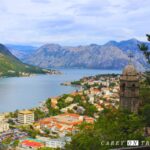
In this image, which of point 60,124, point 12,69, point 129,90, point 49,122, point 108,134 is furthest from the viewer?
point 12,69

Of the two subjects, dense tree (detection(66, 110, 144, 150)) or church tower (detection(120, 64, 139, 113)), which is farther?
church tower (detection(120, 64, 139, 113))

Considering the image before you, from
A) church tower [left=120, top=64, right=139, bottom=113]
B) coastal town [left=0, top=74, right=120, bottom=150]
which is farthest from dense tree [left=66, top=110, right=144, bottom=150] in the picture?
coastal town [left=0, top=74, right=120, bottom=150]

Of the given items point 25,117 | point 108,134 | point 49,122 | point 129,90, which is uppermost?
point 129,90

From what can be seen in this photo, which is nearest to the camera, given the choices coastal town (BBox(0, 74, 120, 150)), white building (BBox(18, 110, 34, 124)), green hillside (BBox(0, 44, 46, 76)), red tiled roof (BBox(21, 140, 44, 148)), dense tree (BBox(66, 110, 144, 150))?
dense tree (BBox(66, 110, 144, 150))

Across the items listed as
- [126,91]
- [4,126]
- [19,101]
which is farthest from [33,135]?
[19,101]

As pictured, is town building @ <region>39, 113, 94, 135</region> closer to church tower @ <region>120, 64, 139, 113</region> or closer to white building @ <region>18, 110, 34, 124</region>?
white building @ <region>18, 110, 34, 124</region>

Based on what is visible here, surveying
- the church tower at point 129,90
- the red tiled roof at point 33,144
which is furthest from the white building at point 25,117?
the church tower at point 129,90

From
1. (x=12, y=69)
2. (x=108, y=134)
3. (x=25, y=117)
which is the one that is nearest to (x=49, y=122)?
(x=25, y=117)

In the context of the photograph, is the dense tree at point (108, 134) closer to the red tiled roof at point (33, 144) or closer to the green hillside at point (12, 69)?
the red tiled roof at point (33, 144)

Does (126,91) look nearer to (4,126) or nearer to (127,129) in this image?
(127,129)

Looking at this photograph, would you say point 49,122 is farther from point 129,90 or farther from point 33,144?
point 129,90
